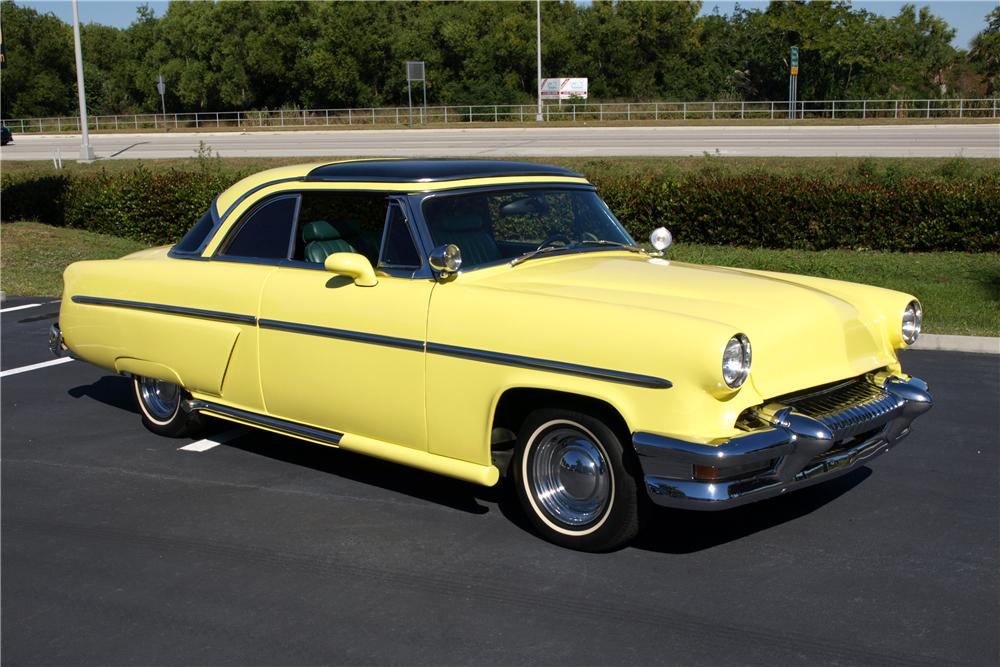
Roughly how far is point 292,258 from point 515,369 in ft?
5.98

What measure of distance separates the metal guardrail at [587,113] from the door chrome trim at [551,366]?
36.4 m

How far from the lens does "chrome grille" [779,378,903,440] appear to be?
467 centimetres

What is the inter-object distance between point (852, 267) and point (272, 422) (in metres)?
9.44

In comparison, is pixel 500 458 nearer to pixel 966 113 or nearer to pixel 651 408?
pixel 651 408

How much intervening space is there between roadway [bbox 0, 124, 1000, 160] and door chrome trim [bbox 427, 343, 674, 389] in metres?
18.5

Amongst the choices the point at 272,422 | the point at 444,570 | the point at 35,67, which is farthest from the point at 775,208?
the point at 35,67

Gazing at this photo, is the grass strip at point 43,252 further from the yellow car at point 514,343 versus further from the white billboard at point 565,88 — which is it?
the white billboard at point 565,88

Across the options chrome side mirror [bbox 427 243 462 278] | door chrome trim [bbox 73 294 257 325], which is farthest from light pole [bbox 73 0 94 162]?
chrome side mirror [bbox 427 243 462 278]

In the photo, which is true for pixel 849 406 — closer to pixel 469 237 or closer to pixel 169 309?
pixel 469 237

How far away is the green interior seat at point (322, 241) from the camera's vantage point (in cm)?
592

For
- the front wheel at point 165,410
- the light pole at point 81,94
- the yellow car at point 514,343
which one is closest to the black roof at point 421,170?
the yellow car at point 514,343

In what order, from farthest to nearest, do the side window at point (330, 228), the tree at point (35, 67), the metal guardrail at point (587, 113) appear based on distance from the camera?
the tree at point (35, 67) < the metal guardrail at point (587, 113) < the side window at point (330, 228)

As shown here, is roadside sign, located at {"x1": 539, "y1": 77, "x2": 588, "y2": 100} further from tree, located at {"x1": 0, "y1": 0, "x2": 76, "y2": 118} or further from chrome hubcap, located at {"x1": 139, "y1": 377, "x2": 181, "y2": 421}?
chrome hubcap, located at {"x1": 139, "y1": 377, "x2": 181, "y2": 421}

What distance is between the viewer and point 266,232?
6125mm
